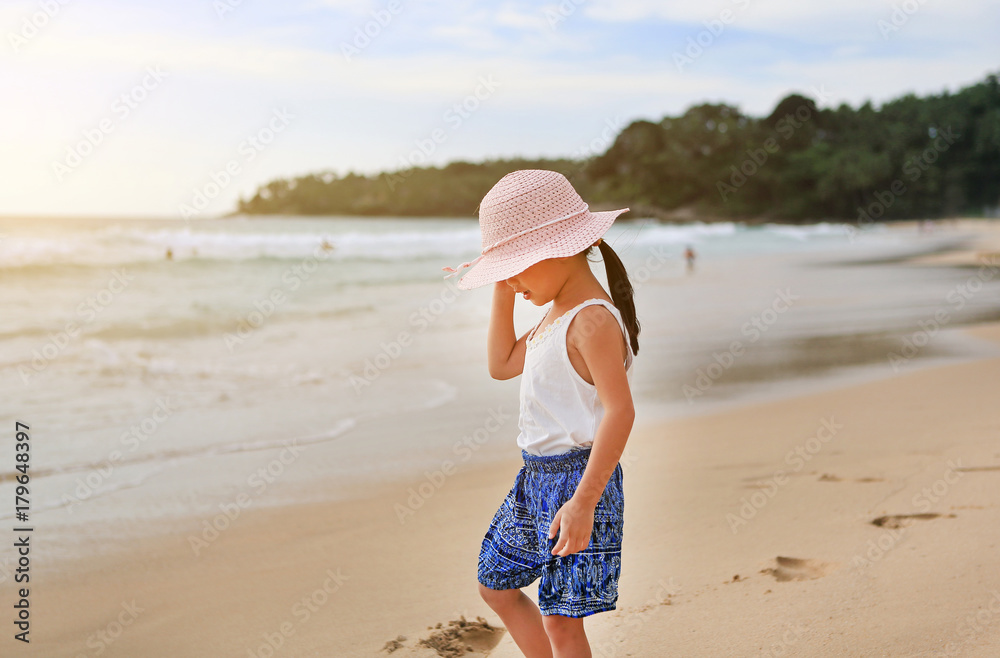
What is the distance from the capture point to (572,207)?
1.70 metres

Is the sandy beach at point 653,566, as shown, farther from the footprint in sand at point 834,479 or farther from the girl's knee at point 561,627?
the girl's knee at point 561,627

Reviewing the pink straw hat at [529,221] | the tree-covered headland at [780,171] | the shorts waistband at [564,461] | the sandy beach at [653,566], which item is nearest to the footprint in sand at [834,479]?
the sandy beach at [653,566]

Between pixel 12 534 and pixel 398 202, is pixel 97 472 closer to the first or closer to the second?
pixel 12 534

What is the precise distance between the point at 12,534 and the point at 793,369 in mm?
5757

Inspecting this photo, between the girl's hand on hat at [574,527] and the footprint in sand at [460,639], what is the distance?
36.5 inches

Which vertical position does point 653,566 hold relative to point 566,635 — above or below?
below

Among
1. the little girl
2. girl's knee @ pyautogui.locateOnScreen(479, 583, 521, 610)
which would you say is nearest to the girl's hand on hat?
the little girl

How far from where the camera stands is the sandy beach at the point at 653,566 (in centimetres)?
236

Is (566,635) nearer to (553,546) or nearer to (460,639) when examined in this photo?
(553,546)

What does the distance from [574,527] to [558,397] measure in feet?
0.91

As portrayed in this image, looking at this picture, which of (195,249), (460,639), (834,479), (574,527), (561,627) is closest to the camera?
(574,527)

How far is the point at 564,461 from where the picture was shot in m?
1.71

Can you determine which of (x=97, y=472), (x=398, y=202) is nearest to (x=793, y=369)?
(x=97, y=472)

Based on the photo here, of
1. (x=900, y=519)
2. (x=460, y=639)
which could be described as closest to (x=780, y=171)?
(x=900, y=519)
